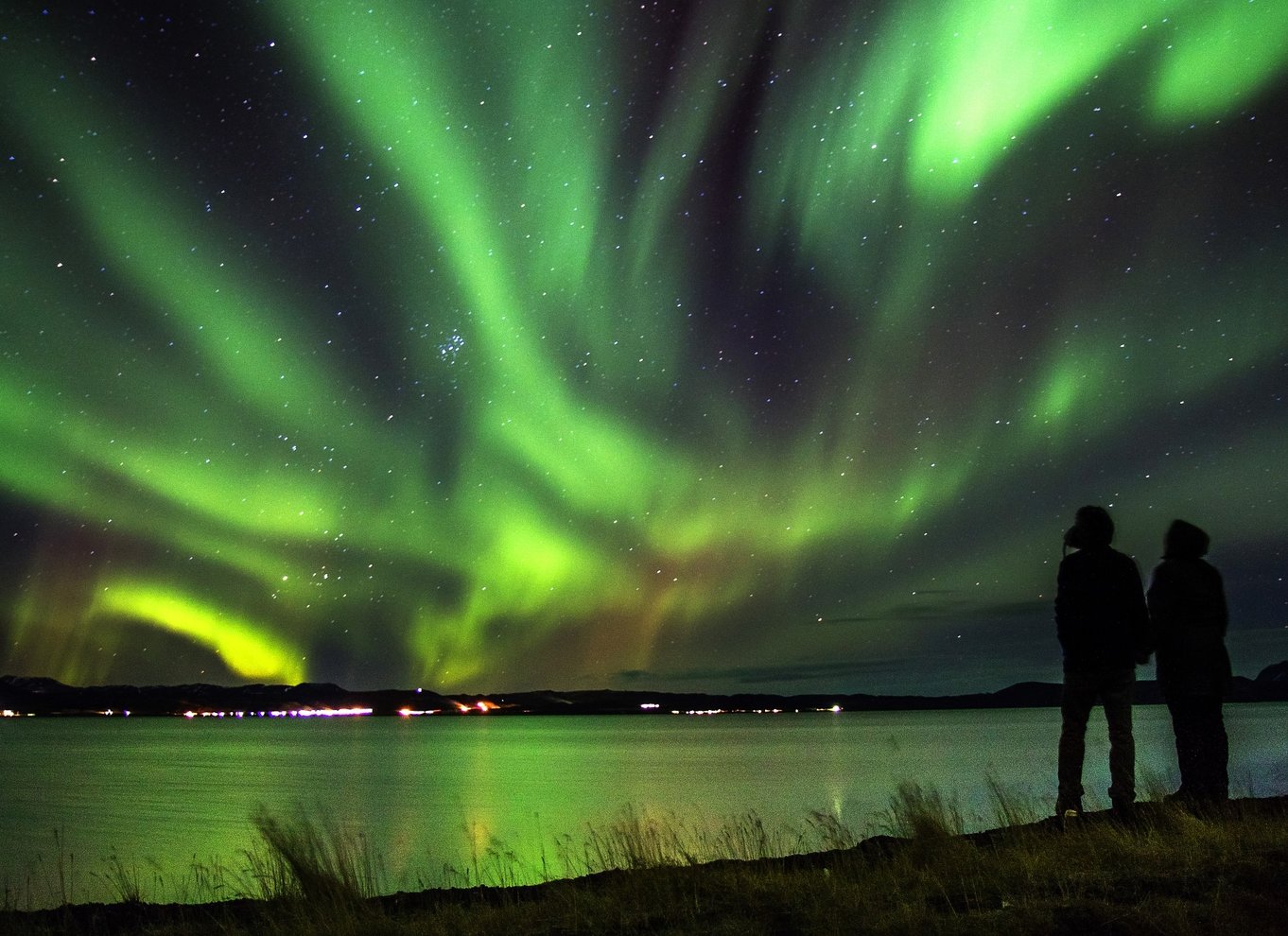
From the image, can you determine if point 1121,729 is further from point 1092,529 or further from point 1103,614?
point 1092,529

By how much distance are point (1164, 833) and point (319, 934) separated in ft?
18.0

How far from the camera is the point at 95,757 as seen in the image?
6209 cm

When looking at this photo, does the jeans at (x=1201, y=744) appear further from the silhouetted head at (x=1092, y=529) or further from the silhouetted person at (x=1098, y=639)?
the silhouetted head at (x=1092, y=529)

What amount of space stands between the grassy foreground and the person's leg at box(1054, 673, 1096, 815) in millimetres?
204

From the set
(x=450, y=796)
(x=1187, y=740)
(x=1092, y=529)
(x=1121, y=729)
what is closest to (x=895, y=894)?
(x=1121, y=729)

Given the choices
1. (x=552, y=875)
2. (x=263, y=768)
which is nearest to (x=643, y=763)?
(x=263, y=768)

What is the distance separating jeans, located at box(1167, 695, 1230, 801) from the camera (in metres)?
8.20

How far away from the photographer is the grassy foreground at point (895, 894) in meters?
5.34

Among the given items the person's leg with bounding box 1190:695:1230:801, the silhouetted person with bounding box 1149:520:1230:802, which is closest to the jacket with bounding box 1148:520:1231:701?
the silhouetted person with bounding box 1149:520:1230:802

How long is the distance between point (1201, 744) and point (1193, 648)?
2.59ft

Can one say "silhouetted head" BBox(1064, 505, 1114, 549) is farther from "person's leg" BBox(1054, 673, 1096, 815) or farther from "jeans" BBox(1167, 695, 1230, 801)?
"jeans" BBox(1167, 695, 1230, 801)

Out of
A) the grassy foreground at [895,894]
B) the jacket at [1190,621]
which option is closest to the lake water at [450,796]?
the grassy foreground at [895,894]

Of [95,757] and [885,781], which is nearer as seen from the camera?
[885,781]

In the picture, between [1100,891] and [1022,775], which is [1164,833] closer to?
[1100,891]
